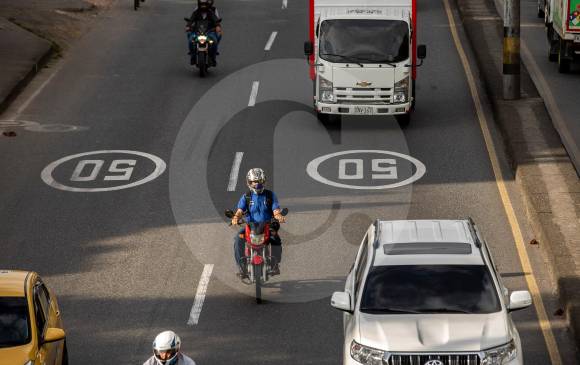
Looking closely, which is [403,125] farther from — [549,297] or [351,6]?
[549,297]

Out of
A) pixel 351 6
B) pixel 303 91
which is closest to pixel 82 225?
pixel 351 6

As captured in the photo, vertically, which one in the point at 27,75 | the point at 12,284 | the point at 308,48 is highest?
Result: the point at 308,48

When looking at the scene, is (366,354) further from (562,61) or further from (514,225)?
(562,61)

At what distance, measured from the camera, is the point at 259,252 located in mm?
17953

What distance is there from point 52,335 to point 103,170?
40.8 feet

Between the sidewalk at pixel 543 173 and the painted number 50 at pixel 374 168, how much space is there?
2463 mm

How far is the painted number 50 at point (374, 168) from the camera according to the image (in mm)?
24953

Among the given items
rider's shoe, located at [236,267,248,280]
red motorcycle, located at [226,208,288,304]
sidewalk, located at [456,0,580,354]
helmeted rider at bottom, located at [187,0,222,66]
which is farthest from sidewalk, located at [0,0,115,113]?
red motorcycle, located at [226,208,288,304]

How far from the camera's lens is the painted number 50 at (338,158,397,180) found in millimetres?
24953

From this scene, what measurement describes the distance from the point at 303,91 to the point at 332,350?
16.8 m

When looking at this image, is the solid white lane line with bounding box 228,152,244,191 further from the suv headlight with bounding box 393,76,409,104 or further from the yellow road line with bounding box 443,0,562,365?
the yellow road line with bounding box 443,0,562,365

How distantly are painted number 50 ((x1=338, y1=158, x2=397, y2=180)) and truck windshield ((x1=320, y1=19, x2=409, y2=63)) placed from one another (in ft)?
10.2

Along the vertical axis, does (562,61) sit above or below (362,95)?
below

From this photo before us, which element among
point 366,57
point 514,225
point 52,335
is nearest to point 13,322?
point 52,335
